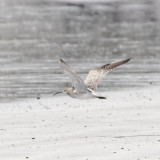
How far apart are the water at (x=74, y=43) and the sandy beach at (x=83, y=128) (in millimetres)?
2004

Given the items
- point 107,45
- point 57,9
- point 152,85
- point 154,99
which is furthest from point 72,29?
point 154,99

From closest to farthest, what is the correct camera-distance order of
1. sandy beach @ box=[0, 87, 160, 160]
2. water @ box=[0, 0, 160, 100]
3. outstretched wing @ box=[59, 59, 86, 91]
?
sandy beach @ box=[0, 87, 160, 160] < outstretched wing @ box=[59, 59, 86, 91] < water @ box=[0, 0, 160, 100]

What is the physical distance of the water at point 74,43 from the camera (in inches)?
860

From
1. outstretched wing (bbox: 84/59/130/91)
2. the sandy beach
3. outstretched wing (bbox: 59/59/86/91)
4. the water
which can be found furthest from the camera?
the water

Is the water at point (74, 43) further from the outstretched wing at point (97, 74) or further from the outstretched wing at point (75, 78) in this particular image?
the outstretched wing at point (75, 78)

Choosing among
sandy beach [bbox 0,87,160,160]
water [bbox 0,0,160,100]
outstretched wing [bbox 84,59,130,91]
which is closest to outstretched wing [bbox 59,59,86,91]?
outstretched wing [bbox 84,59,130,91]

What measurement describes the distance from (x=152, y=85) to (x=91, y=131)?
635 cm

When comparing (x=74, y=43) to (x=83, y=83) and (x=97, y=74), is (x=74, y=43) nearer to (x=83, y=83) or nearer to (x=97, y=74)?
(x=97, y=74)

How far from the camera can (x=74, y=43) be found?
3173cm

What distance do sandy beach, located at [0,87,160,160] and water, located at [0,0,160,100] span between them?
2004 millimetres

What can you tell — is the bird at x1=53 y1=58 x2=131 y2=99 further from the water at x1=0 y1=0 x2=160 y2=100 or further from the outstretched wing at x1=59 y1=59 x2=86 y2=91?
the water at x1=0 y1=0 x2=160 y2=100

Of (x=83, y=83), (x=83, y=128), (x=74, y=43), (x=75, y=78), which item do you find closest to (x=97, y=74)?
(x=83, y=83)

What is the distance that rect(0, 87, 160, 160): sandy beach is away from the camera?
12.8 metres

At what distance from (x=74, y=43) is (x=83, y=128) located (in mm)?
17051
